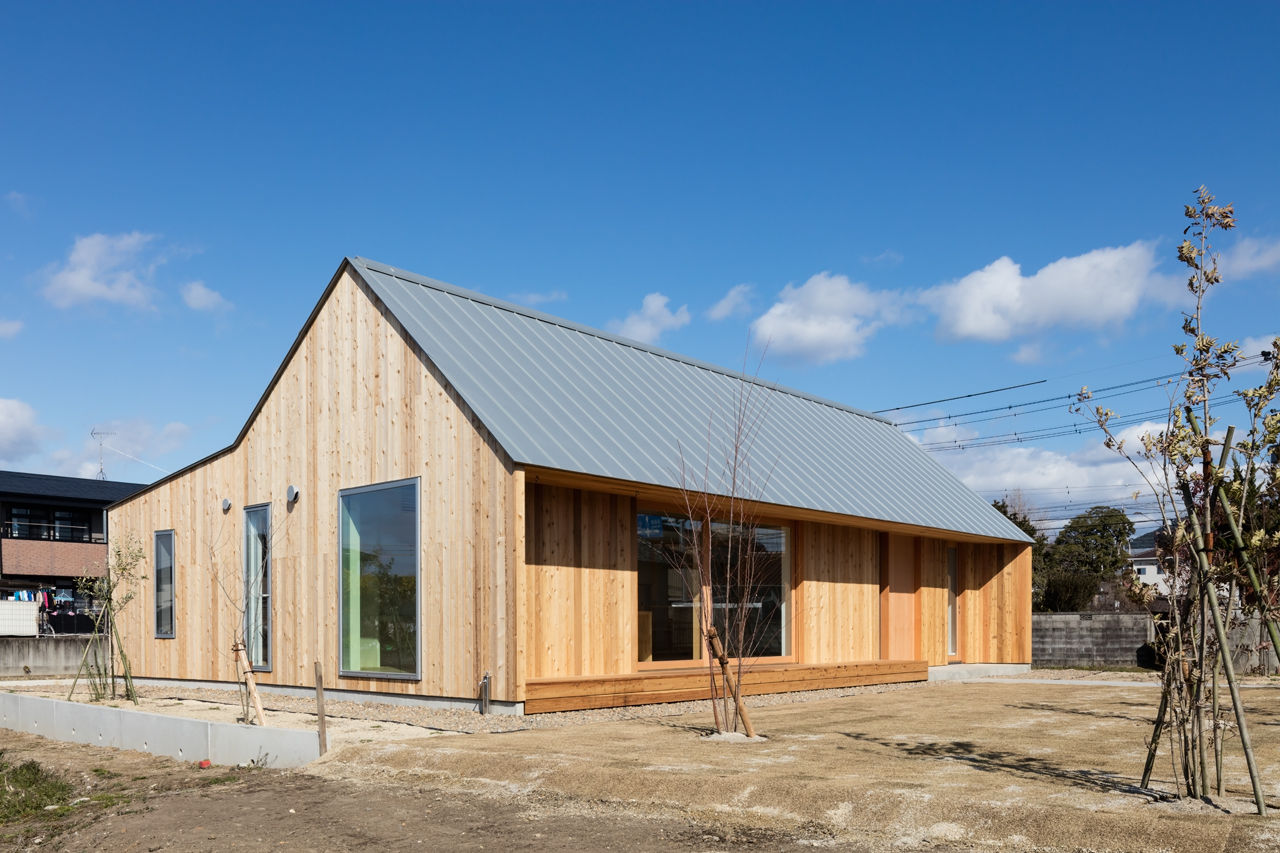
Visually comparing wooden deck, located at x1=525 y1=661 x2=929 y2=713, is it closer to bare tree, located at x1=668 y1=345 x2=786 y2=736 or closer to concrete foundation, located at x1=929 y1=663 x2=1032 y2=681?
bare tree, located at x1=668 y1=345 x2=786 y2=736

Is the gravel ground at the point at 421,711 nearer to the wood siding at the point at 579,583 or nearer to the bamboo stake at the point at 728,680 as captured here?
the wood siding at the point at 579,583

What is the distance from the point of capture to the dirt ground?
20.5 ft

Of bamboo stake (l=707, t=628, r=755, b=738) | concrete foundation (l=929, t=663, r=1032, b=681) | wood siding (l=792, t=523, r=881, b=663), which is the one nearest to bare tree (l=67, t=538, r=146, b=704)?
bamboo stake (l=707, t=628, r=755, b=738)

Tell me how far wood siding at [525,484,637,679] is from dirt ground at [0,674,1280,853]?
2.01m

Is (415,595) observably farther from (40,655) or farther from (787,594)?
(40,655)

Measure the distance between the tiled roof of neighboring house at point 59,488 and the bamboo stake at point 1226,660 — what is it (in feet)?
109

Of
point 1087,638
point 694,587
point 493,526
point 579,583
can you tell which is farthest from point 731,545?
point 1087,638

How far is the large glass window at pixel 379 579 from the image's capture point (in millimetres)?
13336

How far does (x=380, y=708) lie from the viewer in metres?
12.9

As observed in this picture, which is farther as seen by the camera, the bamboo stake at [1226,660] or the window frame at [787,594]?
the window frame at [787,594]

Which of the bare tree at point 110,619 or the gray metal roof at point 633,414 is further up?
the gray metal roof at point 633,414

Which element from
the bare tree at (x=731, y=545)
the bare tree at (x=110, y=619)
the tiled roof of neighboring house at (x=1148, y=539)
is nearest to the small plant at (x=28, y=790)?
the bare tree at (x=110, y=619)

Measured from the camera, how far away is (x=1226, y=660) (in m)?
6.26

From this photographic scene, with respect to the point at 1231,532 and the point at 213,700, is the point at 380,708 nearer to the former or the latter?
the point at 213,700
